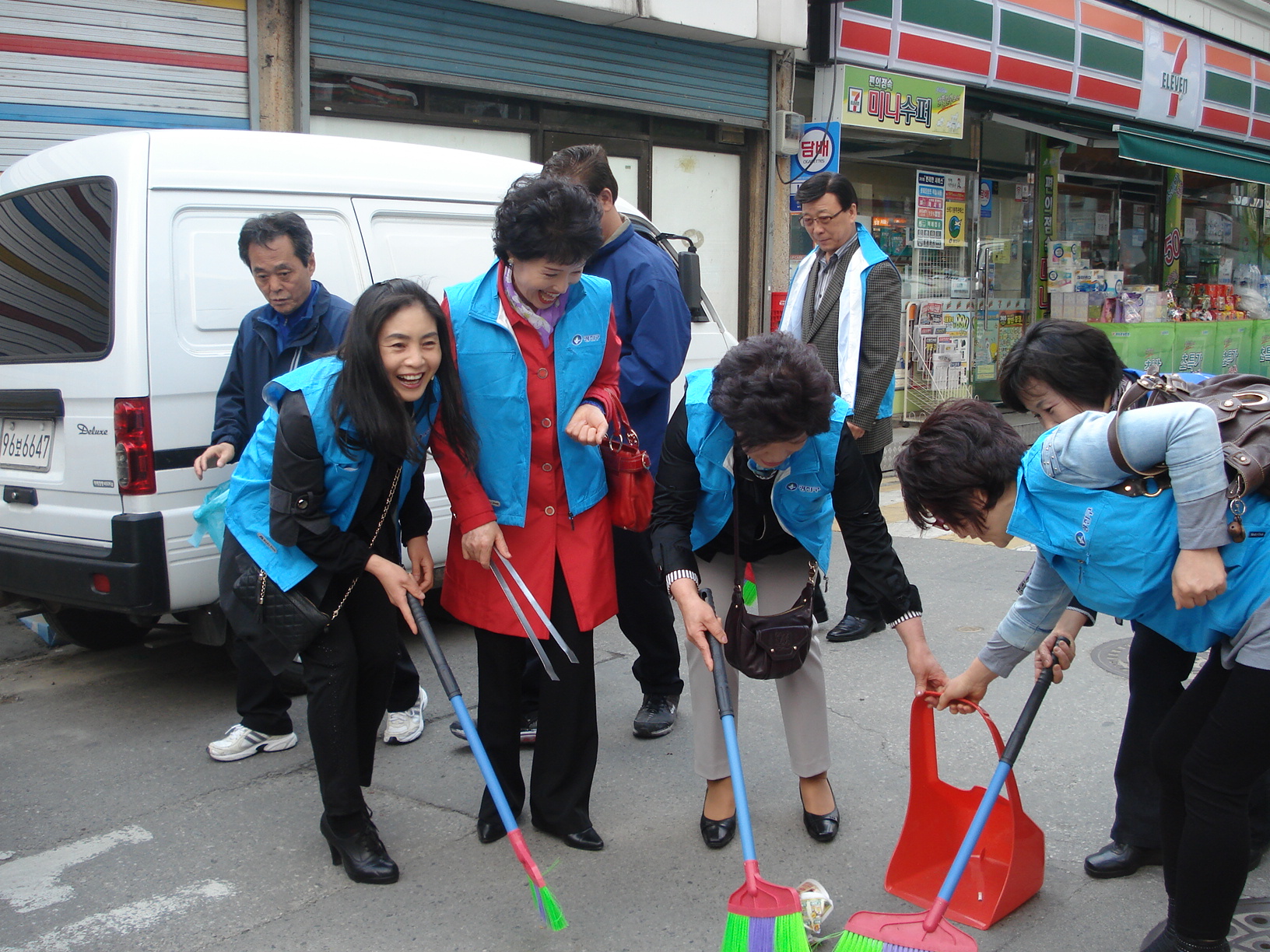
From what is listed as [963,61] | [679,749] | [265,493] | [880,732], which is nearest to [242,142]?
[265,493]

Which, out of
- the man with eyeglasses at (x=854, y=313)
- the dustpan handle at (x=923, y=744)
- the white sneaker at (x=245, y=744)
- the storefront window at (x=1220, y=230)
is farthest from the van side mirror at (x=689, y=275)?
the storefront window at (x=1220, y=230)

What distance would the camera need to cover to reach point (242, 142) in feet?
13.5

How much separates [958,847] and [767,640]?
69 cm

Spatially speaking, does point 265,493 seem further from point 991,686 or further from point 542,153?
point 542,153

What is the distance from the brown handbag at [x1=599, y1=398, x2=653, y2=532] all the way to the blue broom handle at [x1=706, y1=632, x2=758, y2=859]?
0.40m

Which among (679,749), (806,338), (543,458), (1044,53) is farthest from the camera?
(1044,53)

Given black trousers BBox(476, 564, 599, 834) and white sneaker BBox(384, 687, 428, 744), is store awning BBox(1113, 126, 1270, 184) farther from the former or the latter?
black trousers BBox(476, 564, 599, 834)

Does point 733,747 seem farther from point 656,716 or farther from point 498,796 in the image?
point 656,716

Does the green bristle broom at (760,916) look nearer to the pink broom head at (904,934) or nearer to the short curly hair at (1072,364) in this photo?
the pink broom head at (904,934)

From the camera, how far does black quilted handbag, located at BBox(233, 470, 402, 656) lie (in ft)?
9.16

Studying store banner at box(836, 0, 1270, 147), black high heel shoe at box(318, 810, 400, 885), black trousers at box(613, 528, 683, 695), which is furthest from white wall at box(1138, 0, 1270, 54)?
black high heel shoe at box(318, 810, 400, 885)

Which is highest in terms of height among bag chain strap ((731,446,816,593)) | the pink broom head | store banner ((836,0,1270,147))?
store banner ((836,0,1270,147))

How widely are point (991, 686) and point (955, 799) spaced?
1.68 meters

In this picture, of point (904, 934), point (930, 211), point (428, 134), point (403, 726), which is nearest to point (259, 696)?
point (403, 726)
